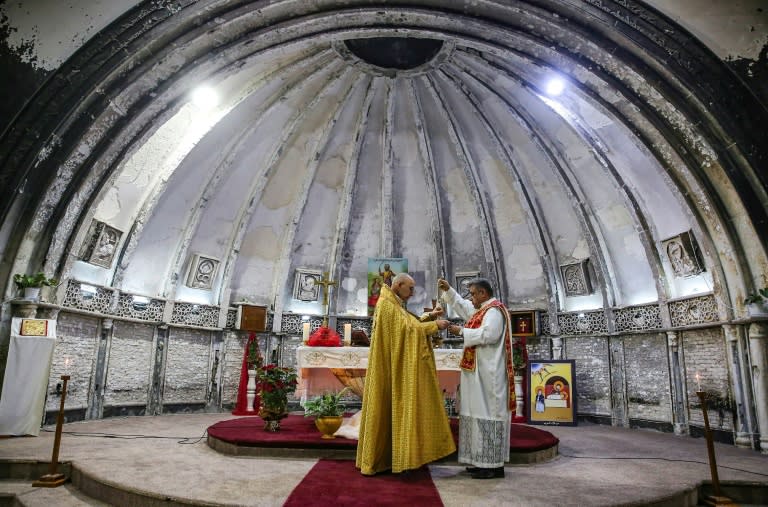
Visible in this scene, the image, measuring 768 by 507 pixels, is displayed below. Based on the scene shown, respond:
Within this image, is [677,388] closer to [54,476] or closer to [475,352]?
[475,352]

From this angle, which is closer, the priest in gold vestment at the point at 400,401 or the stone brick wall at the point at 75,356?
the priest in gold vestment at the point at 400,401

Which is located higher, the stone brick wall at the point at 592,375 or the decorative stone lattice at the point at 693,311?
the decorative stone lattice at the point at 693,311

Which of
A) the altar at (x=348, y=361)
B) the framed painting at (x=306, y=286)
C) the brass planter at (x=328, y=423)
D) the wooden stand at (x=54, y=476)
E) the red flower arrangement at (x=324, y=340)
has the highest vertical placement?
the framed painting at (x=306, y=286)

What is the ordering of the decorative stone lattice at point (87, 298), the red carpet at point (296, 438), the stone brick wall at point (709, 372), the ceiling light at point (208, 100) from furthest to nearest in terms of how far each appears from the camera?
the ceiling light at point (208, 100) < the decorative stone lattice at point (87, 298) < the stone brick wall at point (709, 372) < the red carpet at point (296, 438)

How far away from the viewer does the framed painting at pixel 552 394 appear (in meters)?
10.6

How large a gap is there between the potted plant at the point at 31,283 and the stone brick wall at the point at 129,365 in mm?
2600

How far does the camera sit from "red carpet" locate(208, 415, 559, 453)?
19.9ft

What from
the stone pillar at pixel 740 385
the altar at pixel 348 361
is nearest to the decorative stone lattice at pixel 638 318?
the stone pillar at pixel 740 385

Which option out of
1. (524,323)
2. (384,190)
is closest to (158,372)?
(384,190)

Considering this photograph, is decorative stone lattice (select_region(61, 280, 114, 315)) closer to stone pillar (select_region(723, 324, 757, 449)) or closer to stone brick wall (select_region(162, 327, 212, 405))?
stone brick wall (select_region(162, 327, 212, 405))

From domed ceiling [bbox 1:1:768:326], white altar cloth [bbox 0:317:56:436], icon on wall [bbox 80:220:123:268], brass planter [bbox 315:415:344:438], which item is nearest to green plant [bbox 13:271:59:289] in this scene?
domed ceiling [bbox 1:1:768:326]

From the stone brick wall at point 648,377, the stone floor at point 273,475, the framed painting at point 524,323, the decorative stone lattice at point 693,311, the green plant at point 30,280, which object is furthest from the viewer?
the framed painting at point 524,323

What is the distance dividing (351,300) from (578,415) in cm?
619

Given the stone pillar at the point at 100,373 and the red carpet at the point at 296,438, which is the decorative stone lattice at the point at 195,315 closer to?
the stone pillar at the point at 100,373
